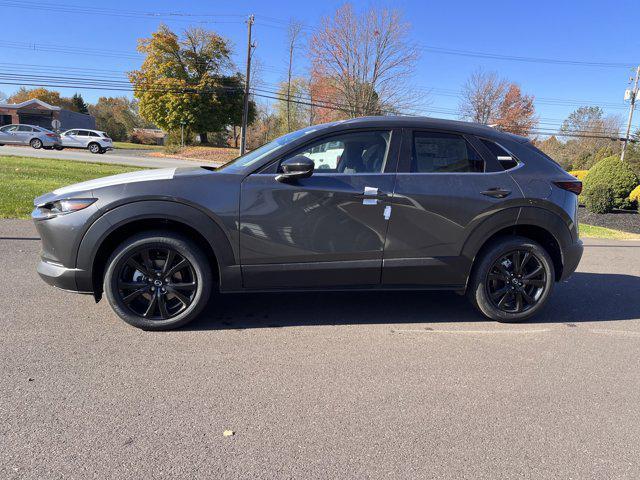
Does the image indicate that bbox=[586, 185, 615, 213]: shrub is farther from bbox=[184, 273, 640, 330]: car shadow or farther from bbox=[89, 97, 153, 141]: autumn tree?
bbox=[89, 97, 153, 141]: autumn tree

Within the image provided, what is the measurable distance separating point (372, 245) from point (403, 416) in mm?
1524

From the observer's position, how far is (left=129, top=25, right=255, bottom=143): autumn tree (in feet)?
142

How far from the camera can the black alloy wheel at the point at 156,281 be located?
3.73 meters

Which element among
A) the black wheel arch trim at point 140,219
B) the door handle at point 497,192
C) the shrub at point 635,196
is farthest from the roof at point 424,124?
the shrub at point 635,196

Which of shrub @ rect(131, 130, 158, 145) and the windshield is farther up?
shrub @ rect(131, 130, 158, 145)

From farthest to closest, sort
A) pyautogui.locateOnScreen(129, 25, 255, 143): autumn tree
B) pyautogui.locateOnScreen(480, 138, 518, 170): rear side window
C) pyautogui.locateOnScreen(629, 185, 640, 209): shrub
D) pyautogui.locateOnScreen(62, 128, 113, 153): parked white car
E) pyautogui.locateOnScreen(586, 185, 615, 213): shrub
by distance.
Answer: pyautogui.locateOnScreen(129, 25, 255, 143): autumn tree → pyautogui.locateOnScreen(62, 128, 113, 153): parked white car → pyautogui.locateOnScreen(586, 185, 615, 213): shrub → pyautogui.locateOnScreen(629, 185, 640, 209): shrub → pyautogui.locateOnScreen(480, 138, 518, 170): rear side window

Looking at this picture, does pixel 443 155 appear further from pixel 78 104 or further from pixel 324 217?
pixel 78 104

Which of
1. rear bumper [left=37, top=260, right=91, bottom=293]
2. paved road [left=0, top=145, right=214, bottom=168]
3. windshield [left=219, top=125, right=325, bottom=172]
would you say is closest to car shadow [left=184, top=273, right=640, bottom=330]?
rear bumper [left=37, top=260, right=91, bottom=293]

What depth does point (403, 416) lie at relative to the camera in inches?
109

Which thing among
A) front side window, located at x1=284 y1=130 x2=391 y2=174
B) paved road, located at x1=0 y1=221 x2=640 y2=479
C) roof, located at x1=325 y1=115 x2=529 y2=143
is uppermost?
roof, located at x1=325 y1=115 x2=529 y2=143

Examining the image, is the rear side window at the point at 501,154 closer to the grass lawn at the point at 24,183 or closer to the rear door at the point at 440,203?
the rear door at the point at 440,203

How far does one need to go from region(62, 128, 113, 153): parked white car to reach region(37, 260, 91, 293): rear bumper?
1316 inches

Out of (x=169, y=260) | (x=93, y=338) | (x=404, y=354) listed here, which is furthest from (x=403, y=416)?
(x=93, y=338)

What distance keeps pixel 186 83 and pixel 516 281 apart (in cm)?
4459
